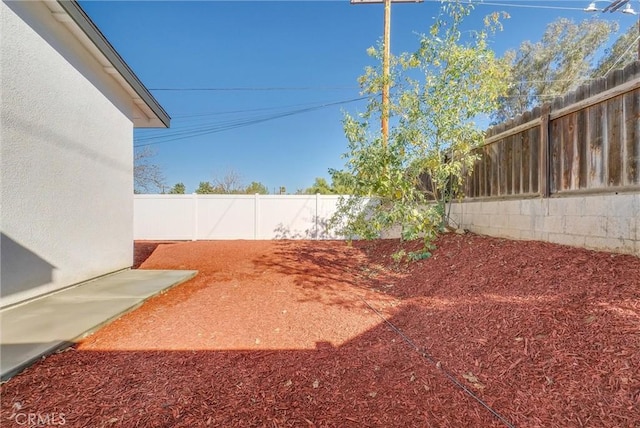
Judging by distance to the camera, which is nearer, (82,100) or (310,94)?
(82,100)

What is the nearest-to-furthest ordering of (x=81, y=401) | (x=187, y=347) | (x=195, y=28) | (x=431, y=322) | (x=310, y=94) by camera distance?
(x=81, y=401) → (x=187, y=347) → (x=431, y=322) → (x=195, y=28) → (x=310, y=94)

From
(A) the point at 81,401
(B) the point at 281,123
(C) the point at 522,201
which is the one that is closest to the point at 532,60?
(B) the point at 281,123

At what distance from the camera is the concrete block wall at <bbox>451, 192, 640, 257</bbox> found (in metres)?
2.88

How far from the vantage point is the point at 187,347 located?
8.38 feet

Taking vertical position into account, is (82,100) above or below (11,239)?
above

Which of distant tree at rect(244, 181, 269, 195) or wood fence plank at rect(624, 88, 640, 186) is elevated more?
distant tree at rect(244, 181, 269, 195)

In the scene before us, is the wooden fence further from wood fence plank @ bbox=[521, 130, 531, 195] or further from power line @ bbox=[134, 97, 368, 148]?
power line @ bbox=[134, 97, 368, 148]

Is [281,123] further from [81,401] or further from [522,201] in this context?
[81,401]

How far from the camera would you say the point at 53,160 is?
3777 mm

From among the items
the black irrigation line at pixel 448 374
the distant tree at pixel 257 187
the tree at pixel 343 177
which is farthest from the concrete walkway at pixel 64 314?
the distant tree at pixel 257 187

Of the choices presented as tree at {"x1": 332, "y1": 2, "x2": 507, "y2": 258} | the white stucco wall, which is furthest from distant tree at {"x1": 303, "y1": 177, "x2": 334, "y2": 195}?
the white stucco wall

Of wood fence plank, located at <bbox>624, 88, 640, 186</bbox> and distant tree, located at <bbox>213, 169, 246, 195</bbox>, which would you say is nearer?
wood fence plank, located at <bbox>624, 88, 640, 186</bbox>

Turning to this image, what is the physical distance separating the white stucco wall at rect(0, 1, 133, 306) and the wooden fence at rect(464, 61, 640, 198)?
21.4 feet

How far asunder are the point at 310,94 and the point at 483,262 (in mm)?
11486
